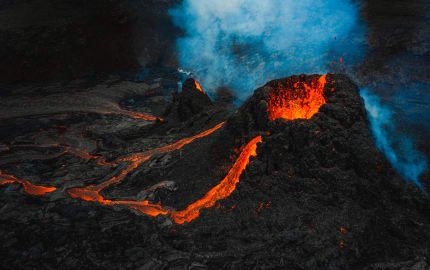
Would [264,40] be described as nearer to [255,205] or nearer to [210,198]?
[210,198]

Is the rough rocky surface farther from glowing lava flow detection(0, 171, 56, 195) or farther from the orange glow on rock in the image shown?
the orange glow on rock

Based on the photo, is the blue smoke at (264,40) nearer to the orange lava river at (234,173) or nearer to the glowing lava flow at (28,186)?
the orange lava river at (234,173)

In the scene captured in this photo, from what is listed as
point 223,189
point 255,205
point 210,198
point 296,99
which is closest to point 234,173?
point 223,189

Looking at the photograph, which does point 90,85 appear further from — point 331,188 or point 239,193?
point 331,188

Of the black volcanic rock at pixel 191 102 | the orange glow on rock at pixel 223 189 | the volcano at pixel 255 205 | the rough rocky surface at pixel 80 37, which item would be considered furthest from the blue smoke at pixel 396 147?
the rough rocky surface at pixel 80 37

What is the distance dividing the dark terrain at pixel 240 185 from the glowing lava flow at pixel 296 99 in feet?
0.50

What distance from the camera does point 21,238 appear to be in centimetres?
337

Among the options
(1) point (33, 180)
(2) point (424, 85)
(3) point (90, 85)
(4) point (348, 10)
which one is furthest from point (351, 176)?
(3) point (90, 85)

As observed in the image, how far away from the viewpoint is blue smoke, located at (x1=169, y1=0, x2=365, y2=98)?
1159 centimetres

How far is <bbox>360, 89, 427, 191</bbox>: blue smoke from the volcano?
995 mm

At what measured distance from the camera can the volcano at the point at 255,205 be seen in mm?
2812

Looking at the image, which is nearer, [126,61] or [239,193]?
[239,193]

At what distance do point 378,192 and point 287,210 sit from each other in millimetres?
1431

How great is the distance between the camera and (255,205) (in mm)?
3580
